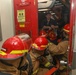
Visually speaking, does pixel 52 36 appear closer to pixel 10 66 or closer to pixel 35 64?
pixel 35 64

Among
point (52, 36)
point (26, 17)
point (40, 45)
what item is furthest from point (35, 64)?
point (52, 36)

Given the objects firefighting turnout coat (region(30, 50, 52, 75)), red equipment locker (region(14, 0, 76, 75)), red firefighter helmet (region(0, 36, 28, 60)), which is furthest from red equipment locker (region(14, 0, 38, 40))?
red firefighter helmet (region(0, 36, 28, 60))

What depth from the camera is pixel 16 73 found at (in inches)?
61.9

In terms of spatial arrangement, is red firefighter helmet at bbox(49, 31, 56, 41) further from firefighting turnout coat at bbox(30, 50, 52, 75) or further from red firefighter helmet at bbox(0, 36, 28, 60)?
red firefighter helmet at bbox(0, 36, 28, 60)

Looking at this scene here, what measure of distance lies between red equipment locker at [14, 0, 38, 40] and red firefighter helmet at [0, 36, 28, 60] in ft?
4.30

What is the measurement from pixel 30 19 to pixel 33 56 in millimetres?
894

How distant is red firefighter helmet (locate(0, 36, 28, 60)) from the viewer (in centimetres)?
155

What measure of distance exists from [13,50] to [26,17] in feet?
4.91

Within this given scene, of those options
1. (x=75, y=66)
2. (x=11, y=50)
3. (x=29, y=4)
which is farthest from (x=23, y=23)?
(x=75, y=66)

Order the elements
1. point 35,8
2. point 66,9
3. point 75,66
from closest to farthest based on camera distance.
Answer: point 75,66 < point 35,8 < point 66,9

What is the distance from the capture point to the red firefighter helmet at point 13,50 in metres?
1.55

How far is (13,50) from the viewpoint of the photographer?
1.62 meters

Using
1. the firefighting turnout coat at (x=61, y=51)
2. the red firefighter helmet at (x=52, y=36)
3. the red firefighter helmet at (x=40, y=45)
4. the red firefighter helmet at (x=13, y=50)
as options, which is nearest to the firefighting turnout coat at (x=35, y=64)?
the red firefighter helmet at (x=40, y=45)

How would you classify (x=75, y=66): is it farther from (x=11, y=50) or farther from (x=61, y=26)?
(x=61, y=26)
